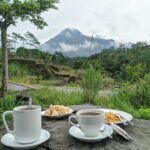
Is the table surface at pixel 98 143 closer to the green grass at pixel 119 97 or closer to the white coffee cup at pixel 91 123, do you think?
the white coffee cup at pixel 91 123

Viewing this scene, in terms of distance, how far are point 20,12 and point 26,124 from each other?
4.32 metres

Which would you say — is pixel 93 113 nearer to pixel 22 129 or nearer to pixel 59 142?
pixel 59 142

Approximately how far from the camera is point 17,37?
38.4 feet

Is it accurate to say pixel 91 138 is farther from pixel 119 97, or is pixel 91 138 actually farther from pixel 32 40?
pixel 32 40

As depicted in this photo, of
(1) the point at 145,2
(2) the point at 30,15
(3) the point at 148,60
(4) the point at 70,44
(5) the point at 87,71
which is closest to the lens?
(5) the point at 87,71

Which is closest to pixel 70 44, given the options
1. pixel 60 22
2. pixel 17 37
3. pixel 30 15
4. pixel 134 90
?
pixel 17 37

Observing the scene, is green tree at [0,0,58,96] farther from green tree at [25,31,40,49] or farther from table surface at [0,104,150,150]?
green tree at [25,31,40,49]

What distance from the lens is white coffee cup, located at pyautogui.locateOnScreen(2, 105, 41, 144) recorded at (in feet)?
4.25

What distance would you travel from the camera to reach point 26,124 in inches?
51.1

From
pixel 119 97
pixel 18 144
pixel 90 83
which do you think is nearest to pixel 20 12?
pixel 90 83

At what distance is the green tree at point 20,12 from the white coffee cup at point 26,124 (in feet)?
13.7

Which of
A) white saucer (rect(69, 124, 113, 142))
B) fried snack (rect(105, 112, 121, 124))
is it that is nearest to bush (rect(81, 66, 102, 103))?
fried snack (rect(105, 112, 121, 124))

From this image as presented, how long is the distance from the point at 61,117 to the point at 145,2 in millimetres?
5834

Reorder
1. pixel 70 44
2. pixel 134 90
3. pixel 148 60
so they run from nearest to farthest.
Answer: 1. pixel 134 90
2. pixel 148 60
3. pixel 70 44
